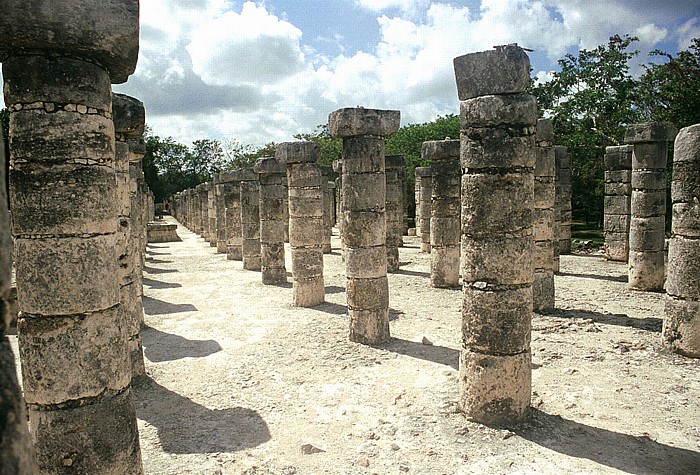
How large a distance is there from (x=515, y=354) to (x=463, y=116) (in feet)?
10.1

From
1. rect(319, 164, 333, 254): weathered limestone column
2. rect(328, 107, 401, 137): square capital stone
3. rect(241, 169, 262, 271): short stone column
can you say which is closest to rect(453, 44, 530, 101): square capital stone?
rect(328, 107, 401, 137): square capital stone

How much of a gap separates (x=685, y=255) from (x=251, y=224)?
13.9m

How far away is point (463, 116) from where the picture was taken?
6.77 m

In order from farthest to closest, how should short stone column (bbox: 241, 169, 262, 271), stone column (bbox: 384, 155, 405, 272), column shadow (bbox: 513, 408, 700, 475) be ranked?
short stone column (bbox: 241, 169, 262, 271)
stone column (bbox: 384, 155, 405, 272)
column shadow (bbox: 513, 408, 700, 475)

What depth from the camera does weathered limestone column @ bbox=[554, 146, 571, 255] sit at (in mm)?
18016

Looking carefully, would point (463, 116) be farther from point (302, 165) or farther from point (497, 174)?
point (302, 165)

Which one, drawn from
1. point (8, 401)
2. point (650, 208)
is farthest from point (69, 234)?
point (650, 208)

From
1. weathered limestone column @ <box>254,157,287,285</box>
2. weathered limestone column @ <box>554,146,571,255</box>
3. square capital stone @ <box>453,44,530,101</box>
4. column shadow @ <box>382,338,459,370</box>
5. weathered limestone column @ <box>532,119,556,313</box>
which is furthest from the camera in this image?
weathered limestone column @ <box>554,146,571,255</box>

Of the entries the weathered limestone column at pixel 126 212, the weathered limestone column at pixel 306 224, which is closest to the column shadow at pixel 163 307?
the weathered limestone column at pixel 306 224

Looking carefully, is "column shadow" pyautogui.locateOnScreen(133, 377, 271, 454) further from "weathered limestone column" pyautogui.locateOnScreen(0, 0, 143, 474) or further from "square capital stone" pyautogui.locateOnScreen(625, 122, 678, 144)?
"square capital stone" pyautogui.locateOnScreen(625, 122, 678, 144)

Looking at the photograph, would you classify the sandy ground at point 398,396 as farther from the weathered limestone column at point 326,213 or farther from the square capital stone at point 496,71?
the weathered limestone column at point 326,213

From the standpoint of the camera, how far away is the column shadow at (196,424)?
21.0 feet

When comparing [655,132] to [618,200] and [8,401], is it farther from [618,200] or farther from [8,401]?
[8,401]

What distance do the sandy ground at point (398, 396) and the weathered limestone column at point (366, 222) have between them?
1.99 feet
